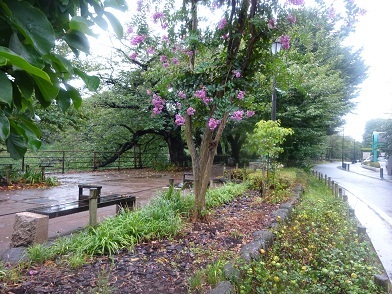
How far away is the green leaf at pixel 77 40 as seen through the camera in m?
1.01

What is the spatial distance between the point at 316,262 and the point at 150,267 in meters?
1.90

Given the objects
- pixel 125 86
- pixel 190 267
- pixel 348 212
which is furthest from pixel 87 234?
pixel 125 86

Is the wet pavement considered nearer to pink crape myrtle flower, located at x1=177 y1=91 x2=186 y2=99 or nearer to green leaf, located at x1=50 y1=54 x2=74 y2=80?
pink crape myrtle flower, located at x1=177 y1=91 x2=186 y2=99

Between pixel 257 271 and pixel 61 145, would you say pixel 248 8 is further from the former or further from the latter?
pixel 61 145

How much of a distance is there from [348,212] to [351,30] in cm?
342

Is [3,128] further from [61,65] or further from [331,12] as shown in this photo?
[331,12]

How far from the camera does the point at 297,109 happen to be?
15156 mm

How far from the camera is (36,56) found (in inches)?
33.6

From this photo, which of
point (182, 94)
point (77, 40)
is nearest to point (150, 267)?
point (182, 94)

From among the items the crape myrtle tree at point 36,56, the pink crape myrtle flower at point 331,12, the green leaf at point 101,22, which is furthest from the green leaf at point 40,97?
the pink crape myrtle flower at point 331,12

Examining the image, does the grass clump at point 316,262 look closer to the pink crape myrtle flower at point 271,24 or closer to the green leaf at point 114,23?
the green leaf at point 114,23

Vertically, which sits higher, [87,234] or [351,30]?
[351,30]

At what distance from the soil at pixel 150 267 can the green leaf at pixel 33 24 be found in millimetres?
2384

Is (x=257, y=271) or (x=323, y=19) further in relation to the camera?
(x=323, y=19)
